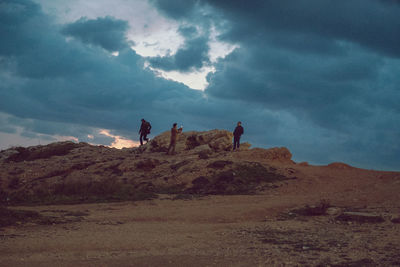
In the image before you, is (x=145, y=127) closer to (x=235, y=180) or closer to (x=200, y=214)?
(x=235, y=180)

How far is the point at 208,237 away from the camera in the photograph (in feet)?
25.1

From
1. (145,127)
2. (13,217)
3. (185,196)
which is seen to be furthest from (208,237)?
(145,127)

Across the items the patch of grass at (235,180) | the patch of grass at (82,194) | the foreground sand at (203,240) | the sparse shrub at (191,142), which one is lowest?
the foreground sand at (203,240)

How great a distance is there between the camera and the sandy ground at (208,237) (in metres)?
5.82

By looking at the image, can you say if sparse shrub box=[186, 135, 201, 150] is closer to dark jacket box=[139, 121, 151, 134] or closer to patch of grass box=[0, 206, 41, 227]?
dark jacket box=[139, 121, 151, 134]

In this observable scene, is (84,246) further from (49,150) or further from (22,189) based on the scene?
(49,150)

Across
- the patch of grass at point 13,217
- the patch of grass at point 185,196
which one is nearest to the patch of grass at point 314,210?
the patch of grass at point 185,196

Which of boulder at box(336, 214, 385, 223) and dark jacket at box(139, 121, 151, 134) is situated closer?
boulder at box(336, 214, 385, 223)

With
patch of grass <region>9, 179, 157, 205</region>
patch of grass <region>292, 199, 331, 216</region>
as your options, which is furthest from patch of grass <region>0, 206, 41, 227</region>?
patch of grass <region>292, 199, 331, 216</region>

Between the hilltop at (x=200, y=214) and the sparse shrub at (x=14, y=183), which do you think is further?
the sparse shrub at (x=14, y=183)

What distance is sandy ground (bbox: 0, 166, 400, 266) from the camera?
229 inches

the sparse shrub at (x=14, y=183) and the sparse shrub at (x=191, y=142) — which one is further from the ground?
the sparse shrub at (x=191, y=142)

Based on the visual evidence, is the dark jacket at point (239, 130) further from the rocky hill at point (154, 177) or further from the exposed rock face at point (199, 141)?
the exposed rock face at point (199, 141)

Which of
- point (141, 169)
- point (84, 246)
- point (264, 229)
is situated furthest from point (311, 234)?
point (141, 169)
